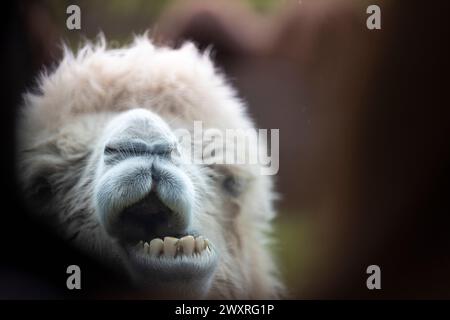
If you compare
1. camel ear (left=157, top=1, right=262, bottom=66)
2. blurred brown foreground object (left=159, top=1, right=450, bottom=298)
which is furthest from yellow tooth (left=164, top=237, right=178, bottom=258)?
camel ear (left=157, top=1, right=262, bottom=66)

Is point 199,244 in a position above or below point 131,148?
below

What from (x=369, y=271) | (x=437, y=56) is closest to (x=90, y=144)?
(x=369, y=271)

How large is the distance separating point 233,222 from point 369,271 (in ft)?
1.32

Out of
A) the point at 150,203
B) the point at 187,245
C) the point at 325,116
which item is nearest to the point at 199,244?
the point at 187,245

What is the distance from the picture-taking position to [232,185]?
154 cm

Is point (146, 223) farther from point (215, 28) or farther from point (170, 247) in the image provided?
point (215, 28)

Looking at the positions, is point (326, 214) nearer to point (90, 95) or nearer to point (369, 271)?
point (369, 271)

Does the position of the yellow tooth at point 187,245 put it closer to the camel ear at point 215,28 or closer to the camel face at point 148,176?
the camel face at point 148,176

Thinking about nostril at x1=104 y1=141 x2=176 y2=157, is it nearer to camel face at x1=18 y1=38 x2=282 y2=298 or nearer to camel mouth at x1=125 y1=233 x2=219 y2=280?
camel face at x1=18 y1=38 x2=282 y2=298

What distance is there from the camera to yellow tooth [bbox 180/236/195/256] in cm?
135

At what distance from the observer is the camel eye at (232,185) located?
1.54 meters

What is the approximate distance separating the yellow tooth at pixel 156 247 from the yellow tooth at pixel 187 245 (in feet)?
0.15

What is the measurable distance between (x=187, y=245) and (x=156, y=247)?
70mm

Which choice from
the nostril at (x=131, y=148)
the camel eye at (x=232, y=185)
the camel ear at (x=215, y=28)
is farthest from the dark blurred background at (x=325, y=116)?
the nostril at (x=131, y=148)
